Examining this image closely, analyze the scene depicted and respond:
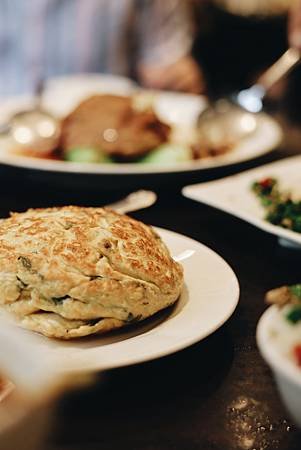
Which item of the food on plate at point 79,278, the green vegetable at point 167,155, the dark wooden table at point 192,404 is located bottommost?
the green vegetable at point 167,155

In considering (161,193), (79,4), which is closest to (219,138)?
(161,193)

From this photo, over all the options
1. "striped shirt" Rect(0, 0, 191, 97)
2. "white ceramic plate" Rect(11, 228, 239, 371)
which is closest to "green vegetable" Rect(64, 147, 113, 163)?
"white ceramic plate" Rect(11, 228, 239, 371)

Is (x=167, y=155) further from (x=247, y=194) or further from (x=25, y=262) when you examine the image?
(x=25, y=262)

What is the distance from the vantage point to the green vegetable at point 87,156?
7.18 feet

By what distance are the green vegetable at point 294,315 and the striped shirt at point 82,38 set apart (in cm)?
385

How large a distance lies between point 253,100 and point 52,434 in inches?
96.1

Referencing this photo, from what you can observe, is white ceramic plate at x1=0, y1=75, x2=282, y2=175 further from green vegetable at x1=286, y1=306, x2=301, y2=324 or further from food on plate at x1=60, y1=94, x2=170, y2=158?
green vegetable at x1=286, y1=306, x2=301, y2=324

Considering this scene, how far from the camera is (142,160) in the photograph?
A: 7.44 feet

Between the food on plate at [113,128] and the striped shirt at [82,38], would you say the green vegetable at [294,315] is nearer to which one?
the food on plate at [113,128]

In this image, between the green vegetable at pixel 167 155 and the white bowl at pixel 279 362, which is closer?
the white bowl at pixel 279 362

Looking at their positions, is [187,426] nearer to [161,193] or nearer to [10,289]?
[10,289]

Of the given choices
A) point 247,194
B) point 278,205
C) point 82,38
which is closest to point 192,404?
point 278,205

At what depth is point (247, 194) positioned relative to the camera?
1.71 meters

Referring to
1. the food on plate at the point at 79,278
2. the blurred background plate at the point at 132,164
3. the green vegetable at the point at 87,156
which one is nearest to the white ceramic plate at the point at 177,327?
the food on plate at the point at 79,278
